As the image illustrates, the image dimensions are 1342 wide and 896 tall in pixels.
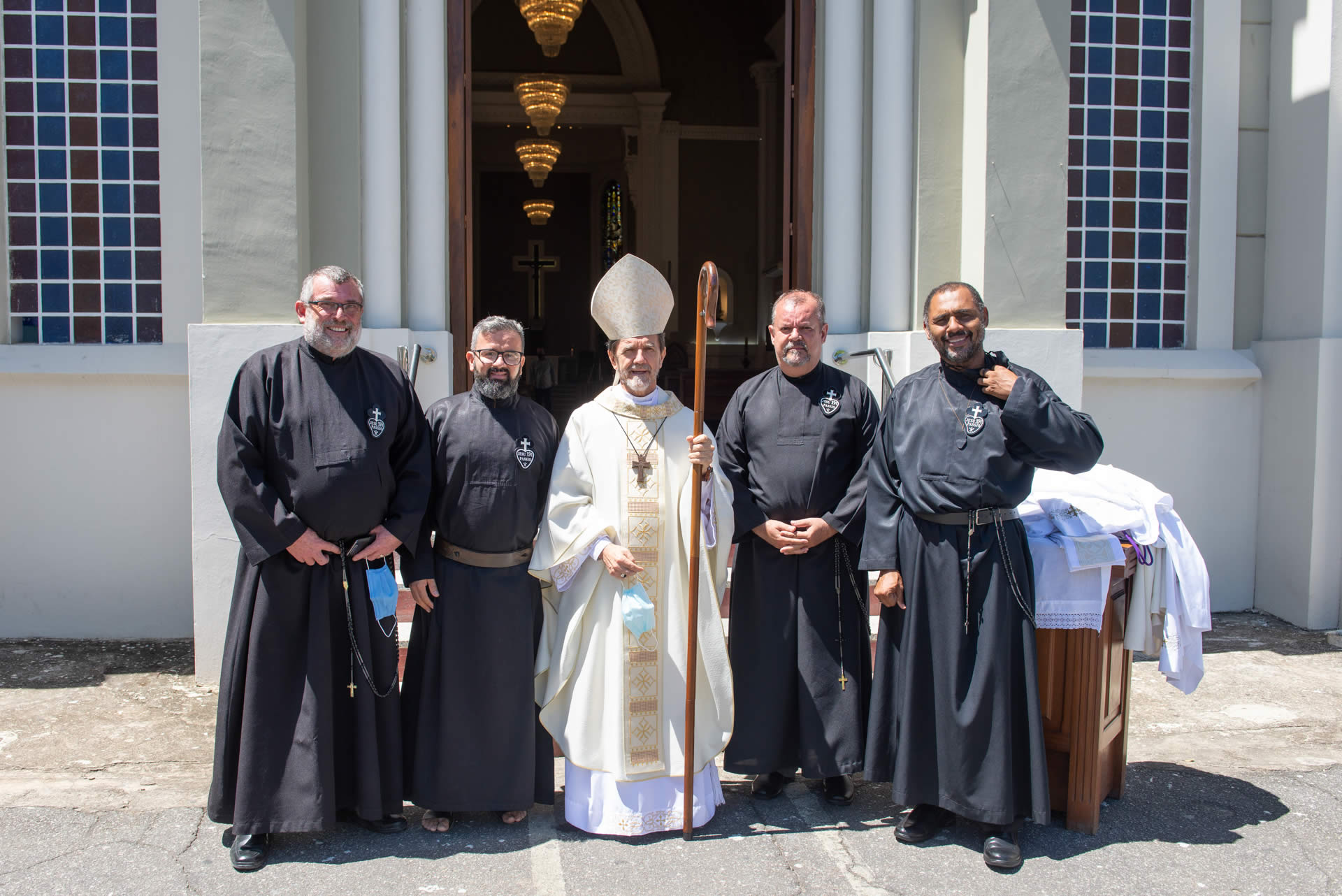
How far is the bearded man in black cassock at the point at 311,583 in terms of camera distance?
376 cm

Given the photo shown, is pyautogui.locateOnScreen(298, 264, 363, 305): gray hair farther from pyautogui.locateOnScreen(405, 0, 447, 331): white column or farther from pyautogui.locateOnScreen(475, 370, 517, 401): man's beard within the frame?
pyautogui.locateOnScreen(405, 0, 447, 331): white column

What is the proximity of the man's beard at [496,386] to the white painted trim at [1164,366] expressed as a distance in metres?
4.25

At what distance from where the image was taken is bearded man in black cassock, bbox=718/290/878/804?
4203mm

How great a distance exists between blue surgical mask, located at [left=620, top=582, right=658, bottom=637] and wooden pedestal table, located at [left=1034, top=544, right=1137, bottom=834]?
137 centimetres

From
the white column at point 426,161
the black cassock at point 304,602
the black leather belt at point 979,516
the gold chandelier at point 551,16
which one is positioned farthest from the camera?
the gold chandelier at point 551,16

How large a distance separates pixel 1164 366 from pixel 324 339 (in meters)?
5.26

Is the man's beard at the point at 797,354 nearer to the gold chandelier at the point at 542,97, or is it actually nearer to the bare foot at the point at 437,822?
the bare foot at the point at 437,822

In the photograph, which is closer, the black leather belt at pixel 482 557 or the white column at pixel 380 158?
the black leather belt at pixel 482 557

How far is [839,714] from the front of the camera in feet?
13.8

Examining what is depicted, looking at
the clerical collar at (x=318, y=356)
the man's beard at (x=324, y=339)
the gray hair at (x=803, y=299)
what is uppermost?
the gray hair at (x=803, y=299)

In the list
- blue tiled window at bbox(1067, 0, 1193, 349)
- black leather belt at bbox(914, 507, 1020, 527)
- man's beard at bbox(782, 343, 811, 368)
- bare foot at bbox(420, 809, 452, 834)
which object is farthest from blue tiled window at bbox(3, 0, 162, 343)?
blue tiled window at bbox(1067, 0, 1193, 349)

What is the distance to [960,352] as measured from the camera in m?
3.90

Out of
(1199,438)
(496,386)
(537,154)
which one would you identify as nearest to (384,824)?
(496,386)

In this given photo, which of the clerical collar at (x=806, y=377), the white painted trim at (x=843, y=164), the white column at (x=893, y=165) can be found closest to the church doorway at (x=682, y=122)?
the white painted trim at (x=843, y=164)
